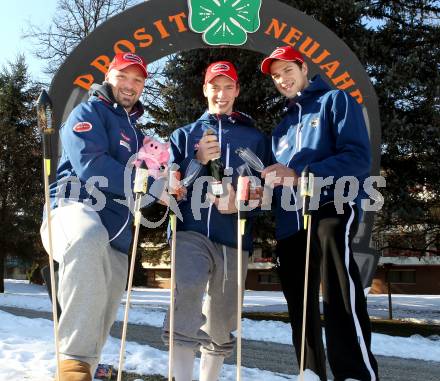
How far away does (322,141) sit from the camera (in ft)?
9.87

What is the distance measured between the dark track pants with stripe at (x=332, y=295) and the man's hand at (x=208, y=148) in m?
0.63

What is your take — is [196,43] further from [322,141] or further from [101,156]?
[101,156]

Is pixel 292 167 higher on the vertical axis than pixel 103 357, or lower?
higher

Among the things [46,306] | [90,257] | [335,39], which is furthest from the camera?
[46,306]

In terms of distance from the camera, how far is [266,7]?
508 centimetres

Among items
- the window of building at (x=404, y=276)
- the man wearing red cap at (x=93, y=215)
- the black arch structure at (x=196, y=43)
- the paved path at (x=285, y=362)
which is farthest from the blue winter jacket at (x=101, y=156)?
the window of building at (x=404, y=276)

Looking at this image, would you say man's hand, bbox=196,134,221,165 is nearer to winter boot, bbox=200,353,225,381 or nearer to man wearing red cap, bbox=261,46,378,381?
man wearing red cap, bbox=261,46,378,381

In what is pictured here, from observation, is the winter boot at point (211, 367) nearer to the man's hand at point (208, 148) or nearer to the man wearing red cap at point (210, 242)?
the man wearing red cap at point (210, 242)

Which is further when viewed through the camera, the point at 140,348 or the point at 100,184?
the point at 140,348

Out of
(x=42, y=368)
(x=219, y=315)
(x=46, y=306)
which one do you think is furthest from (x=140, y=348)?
(x=46, y=306)

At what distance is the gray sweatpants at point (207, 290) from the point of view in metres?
2.93

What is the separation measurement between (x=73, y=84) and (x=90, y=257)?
2.67m

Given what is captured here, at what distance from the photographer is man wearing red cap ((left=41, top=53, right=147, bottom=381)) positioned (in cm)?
249

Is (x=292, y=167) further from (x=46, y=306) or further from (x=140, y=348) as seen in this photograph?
(x=46, y=306)
